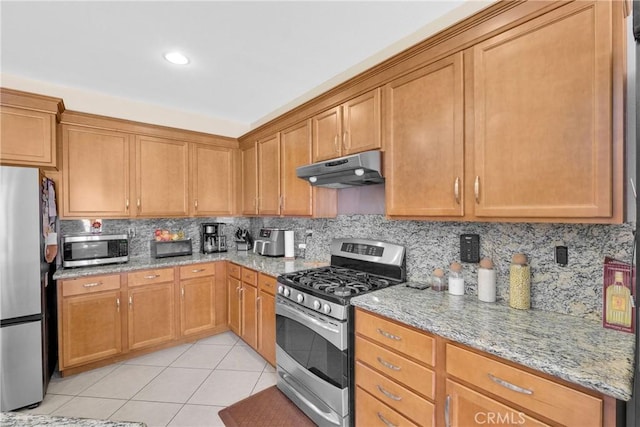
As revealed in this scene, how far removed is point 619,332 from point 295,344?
176 cm

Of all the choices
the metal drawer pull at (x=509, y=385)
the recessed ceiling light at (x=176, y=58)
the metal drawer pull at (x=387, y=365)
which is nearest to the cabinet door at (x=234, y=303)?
the metal drawer pull at (x=387, y=365)

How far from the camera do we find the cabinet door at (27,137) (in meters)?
2.22

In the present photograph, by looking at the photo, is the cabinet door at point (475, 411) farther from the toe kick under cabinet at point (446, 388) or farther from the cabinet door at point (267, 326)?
the cabinet door at point (267, 326)

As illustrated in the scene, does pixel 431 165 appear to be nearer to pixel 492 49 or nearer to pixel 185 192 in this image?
pixel 492 49

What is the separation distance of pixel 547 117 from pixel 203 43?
219cm

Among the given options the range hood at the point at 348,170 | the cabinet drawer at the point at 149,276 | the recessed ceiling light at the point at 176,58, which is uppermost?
the recessed ceiling light at the point at 176,58

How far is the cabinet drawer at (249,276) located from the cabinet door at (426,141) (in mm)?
1513

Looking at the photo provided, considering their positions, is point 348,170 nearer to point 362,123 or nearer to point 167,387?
point 362,123

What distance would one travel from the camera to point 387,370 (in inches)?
58.6

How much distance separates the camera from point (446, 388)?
1.24 m

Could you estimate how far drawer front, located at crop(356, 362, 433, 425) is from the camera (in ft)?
4.31

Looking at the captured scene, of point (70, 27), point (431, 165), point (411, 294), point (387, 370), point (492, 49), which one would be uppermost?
point (70, 27)

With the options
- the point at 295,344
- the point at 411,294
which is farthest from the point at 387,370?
the point at 295,344

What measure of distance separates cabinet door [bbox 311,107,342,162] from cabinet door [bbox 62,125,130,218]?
209cm
